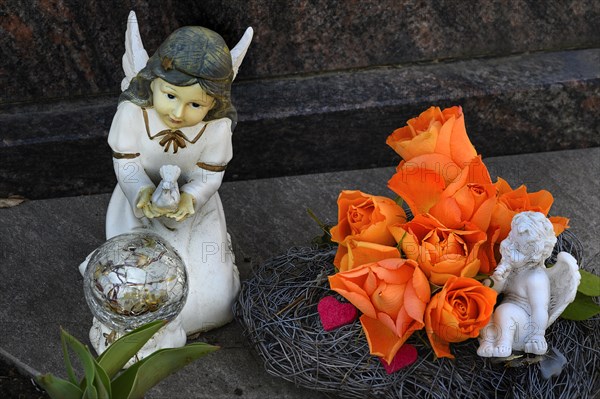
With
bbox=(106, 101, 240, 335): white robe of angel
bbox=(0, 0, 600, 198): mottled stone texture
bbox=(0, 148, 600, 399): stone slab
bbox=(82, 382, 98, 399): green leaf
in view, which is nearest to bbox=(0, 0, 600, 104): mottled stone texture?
bbox=(0, 0, 600, 198): mottled stone texture

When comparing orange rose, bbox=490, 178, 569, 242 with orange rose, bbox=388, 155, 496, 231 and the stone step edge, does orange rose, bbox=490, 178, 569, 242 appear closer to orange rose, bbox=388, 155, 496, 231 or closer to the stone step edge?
orange rose, bbox=388, 155, 496, 231

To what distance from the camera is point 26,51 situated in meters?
2.80

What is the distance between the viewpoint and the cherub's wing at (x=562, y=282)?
2037mm

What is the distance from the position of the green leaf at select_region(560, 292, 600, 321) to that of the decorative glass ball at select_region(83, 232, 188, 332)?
0.88 metres

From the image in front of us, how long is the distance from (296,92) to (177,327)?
37.8 inches

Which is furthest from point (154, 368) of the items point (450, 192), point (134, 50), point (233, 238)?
point (233, 238)

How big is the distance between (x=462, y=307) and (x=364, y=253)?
0.24 meters

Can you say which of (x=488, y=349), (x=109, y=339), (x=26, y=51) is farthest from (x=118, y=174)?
(x=488, y=349)

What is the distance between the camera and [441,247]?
202 centimetres

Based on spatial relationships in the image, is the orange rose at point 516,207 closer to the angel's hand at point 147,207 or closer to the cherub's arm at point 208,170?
the cherub's arm at point 208,170

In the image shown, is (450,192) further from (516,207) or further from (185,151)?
(185,151)

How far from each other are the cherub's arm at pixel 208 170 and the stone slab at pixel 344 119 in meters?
0.60

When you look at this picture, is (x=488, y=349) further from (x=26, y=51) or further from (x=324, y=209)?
(x=26, y=51)

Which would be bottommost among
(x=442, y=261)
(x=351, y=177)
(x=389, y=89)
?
(x=351, y=177)
